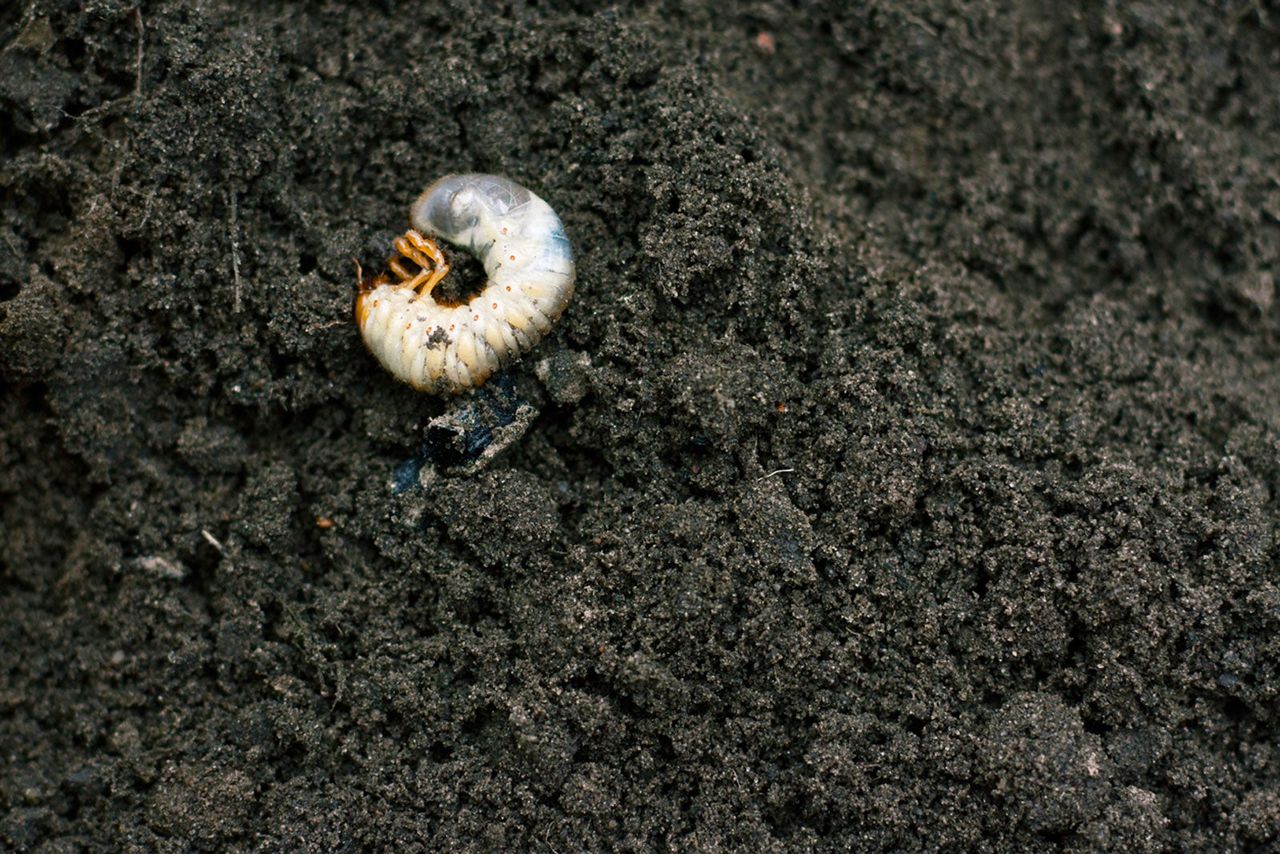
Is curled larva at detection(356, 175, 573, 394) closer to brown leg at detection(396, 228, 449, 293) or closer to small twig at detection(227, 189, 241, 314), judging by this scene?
brown leg at detection(396, 228, 449, 293)

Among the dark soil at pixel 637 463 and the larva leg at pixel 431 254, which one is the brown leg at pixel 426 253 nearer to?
the larva leg at pixel 431 254

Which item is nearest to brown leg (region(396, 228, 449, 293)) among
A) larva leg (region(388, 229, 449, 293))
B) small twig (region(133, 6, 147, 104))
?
larva leg (region(388, 229, 449, 293))

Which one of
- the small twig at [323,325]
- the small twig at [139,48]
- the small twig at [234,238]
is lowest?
the small twig at [323,325]

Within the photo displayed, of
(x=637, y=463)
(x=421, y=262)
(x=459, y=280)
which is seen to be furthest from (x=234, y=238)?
(x=637, y=463)

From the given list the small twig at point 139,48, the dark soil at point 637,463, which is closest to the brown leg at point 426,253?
the dark soil at point 637,463

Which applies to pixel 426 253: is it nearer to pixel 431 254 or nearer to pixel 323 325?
pixel 431 254

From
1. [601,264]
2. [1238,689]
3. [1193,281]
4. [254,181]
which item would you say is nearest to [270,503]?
[254,181]
